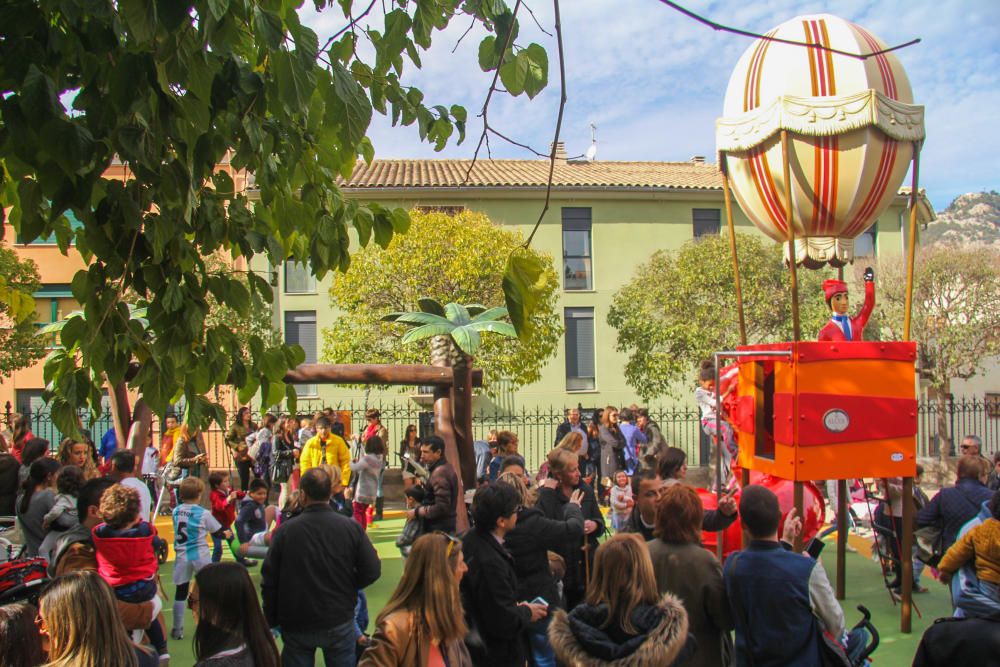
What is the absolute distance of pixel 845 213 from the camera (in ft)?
22.4

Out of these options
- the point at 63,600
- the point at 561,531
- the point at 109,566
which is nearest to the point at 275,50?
the point at 63,600

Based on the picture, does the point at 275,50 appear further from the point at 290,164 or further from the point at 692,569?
the point at 692,569

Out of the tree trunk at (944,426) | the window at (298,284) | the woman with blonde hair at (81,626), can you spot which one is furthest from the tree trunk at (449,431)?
the window at (298,284)

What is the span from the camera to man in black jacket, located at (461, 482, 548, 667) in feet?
14.4

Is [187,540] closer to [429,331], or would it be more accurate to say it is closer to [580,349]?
[429,331]

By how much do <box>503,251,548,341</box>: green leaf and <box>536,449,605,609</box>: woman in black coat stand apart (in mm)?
3324

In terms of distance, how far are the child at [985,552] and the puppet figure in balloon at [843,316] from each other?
2786 mm

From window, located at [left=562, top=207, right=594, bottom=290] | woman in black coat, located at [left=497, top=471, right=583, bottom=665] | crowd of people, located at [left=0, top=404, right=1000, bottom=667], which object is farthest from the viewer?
window, located at [left=562, top=207, right=594, bottom=290]

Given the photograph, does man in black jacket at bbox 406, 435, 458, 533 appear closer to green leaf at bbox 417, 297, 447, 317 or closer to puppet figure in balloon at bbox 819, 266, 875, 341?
green leaf at bbox 417, 297, 447, 317

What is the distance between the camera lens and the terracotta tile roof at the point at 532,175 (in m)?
25.0

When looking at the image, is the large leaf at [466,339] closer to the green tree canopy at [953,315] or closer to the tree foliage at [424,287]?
the tree foliage at [424,287]

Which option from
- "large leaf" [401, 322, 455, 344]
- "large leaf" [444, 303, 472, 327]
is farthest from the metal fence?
"large leaf" [401, 322, 455, 344]

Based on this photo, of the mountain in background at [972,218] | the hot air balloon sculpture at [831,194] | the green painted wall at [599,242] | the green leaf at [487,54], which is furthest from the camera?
the mountain in background at [972,218]

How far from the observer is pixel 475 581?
443 centimetres
